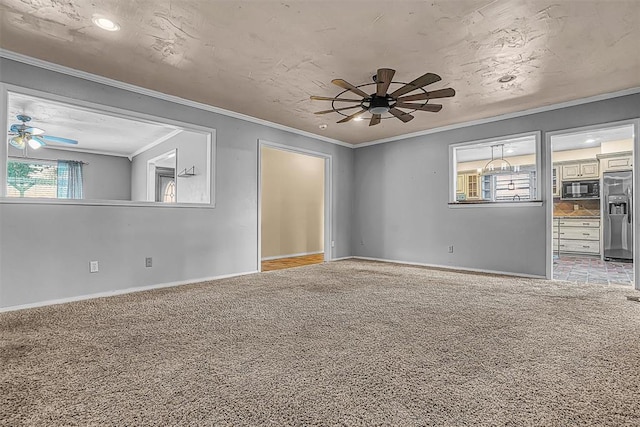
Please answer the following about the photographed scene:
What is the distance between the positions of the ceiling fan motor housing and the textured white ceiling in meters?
0.30

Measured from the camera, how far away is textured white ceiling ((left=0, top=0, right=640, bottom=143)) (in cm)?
241

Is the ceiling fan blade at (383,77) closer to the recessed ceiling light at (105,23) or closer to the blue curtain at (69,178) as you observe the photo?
the recessed ceiling light at (105,23)

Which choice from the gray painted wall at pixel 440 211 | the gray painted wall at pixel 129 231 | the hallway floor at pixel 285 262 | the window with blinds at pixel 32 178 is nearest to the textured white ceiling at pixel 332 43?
the gray painted wall at pixel 129 231

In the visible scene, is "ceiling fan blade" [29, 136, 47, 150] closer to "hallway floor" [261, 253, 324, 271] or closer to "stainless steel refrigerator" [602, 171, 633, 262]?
"hallway floor" [261, 253, 324, 271]

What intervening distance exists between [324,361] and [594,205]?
8.34 metres

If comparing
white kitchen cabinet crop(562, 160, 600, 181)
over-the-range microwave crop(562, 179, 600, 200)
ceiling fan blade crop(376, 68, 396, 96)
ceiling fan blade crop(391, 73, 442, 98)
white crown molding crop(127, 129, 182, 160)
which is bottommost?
over-the-range microwave crop(562, 179, 600, 200)

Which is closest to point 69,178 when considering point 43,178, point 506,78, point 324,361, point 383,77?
point 43,178

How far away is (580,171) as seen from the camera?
7.45 metres

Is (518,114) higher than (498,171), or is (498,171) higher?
(518,114)

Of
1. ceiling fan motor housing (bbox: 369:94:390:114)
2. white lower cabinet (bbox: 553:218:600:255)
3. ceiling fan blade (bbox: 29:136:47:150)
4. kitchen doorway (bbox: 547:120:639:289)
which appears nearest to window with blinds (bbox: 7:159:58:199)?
ceiling fan blade (bbox: 29:136:47:150)

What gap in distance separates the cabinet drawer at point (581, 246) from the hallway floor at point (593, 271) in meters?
0.23

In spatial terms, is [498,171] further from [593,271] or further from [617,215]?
[593,271]

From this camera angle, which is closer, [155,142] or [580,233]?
[155,142]

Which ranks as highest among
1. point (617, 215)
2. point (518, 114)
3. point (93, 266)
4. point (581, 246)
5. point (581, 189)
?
point (518, 114)
